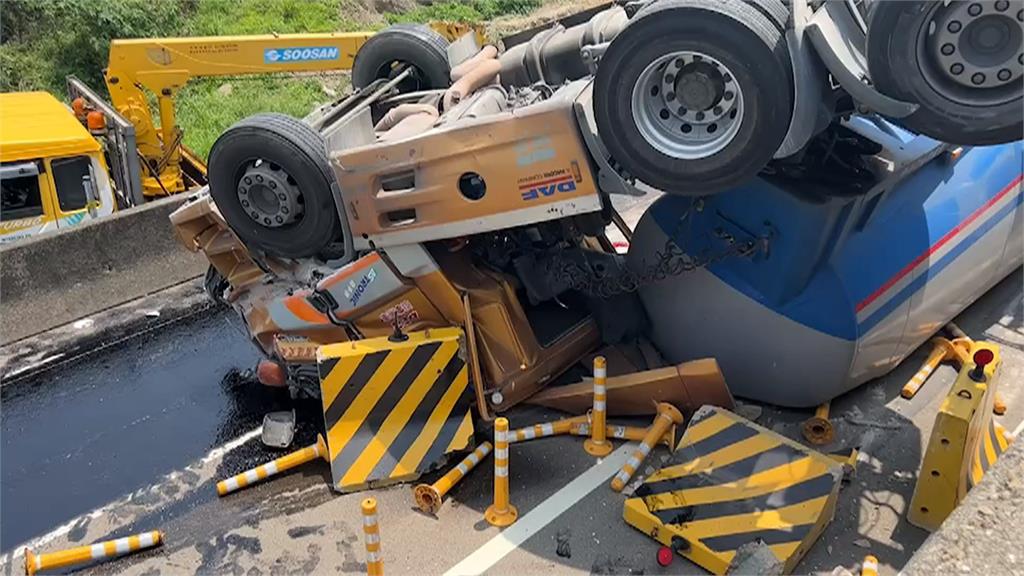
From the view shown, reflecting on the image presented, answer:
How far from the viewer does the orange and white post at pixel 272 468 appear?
5516 mm

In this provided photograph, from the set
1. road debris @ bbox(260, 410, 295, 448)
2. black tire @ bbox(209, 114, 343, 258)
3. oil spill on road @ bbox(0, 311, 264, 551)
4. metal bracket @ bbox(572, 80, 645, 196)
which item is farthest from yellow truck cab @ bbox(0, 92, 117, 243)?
metal bracket @ bbox(572, 80, 645, 196)

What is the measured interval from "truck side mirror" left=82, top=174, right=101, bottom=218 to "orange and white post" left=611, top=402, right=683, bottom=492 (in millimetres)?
6037

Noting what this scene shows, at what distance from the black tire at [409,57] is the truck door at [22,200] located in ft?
10.9

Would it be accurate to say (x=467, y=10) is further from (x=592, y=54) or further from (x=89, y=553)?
(x=89, y=553)

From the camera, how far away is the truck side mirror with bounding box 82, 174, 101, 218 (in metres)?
8.74

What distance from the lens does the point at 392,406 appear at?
18.2ft

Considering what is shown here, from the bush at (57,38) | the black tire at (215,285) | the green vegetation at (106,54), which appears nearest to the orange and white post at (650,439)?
the black tire at (215,285)

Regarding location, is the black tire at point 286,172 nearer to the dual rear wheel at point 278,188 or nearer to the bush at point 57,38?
the dual rear wheel at point 278,188

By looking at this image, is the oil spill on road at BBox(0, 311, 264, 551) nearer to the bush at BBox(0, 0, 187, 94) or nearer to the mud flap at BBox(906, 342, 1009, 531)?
the mud flap at BBox(906, 342, 1009, 531)

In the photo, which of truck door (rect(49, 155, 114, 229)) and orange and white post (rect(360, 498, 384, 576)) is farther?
truck door (rect(49, 155, 114, 229))

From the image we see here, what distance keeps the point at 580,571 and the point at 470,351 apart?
5.24ft

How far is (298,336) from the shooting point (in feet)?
20.5

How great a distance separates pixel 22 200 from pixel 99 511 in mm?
4248

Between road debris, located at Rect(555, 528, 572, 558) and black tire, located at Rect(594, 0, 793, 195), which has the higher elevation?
black tire, located at Rect(594, 0, 793, 195)
